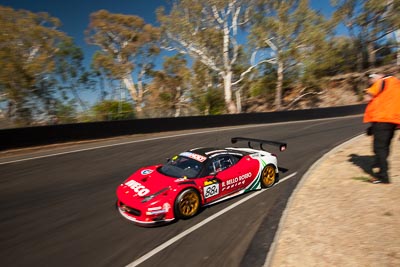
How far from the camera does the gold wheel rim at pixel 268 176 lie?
8.20 meters

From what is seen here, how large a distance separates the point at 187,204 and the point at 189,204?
2.2 inches

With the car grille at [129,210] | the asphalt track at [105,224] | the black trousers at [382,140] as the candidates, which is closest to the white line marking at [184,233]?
the asphalt track at [105,224]

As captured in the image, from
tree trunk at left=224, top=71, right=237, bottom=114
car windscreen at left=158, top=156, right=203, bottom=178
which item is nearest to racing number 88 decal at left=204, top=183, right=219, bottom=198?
car windscreen at left=158, top=156, right=203, bottom=178

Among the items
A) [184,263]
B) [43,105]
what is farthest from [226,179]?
[43,105]

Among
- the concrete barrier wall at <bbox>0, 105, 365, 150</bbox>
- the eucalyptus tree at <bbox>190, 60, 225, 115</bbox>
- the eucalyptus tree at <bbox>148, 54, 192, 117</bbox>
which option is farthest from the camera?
the eucalyptus tree at <bbox>148, 54, 192, 117</bbox>

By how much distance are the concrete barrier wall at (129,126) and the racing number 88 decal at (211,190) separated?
411 inches

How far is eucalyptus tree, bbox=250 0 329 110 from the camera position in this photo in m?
33.8

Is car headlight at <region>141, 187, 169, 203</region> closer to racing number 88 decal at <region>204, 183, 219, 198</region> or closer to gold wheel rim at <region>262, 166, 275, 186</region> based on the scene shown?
racing number 88 decal at <region>204, 183, 219, 198</region>

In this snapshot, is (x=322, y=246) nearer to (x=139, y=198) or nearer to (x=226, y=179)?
(x=226, y=179)

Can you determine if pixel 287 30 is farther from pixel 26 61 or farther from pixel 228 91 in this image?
pixel 26 61

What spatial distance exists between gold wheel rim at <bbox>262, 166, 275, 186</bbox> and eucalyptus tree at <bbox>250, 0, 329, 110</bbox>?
27713 mm

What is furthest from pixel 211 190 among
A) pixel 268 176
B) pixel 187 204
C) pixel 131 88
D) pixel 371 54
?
pixel 371 54

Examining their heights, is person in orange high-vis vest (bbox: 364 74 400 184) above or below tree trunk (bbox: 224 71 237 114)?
below

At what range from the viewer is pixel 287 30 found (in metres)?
33.7
